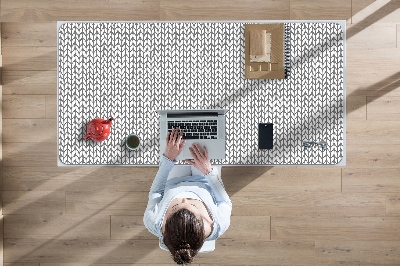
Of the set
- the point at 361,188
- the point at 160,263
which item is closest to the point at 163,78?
the point at 160,263

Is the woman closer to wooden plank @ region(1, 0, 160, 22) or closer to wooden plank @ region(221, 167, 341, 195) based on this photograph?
wooden plank @ region(221, 167, 341, 195)

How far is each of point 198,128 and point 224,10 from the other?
2.69 ft

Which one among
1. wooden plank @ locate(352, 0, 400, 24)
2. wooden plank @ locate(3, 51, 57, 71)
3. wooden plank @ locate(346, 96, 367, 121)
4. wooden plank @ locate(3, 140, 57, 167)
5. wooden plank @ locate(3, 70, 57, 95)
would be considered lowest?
wooden plank @ locate(3, 140, 57, 167)

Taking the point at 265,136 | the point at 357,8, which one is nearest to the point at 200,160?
the point at 265,136

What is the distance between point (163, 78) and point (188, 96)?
173 millimetres

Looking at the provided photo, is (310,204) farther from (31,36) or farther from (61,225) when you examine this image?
(31,36)

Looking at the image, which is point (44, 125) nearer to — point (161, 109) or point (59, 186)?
point (59, 186)

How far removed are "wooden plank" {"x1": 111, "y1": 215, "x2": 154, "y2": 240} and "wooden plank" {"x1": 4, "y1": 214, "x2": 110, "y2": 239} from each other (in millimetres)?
43

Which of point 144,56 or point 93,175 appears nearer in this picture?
point 144,56

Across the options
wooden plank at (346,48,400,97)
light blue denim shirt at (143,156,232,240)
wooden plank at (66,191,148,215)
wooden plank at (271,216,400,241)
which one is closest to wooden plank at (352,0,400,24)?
wooden plank at (346,48,400,97)

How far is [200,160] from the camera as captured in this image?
2.12 m

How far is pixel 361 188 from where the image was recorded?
2541 mm

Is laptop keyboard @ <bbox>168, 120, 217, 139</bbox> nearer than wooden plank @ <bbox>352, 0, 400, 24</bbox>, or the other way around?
laptop keyboard @ <bbox>168, 120, 217, 139</bbox>

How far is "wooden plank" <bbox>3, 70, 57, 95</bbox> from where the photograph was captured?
8.27ft
